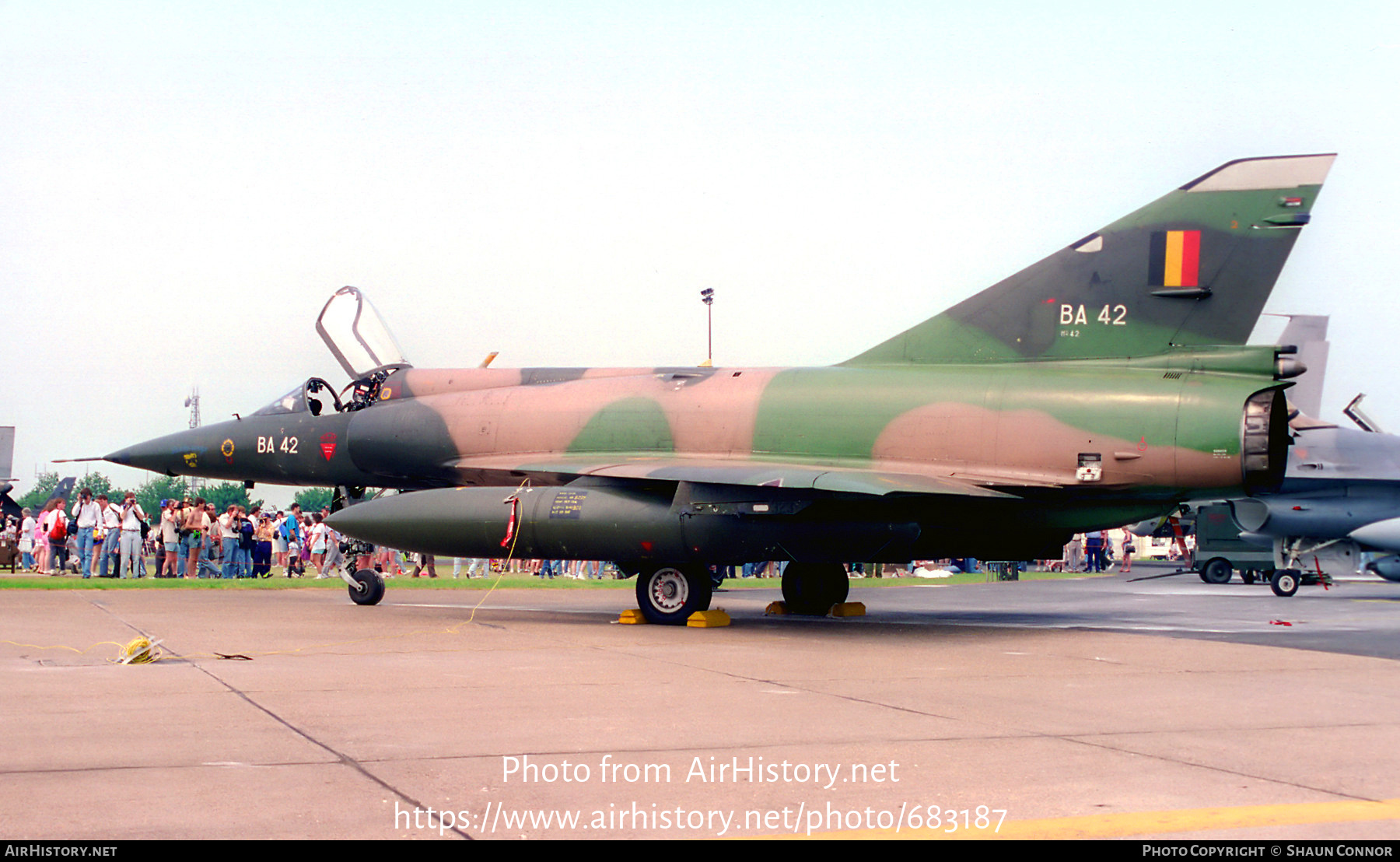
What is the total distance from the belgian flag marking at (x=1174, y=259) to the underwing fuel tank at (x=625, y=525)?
3.78 metres

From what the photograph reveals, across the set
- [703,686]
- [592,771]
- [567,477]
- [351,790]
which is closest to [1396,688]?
[703,686]

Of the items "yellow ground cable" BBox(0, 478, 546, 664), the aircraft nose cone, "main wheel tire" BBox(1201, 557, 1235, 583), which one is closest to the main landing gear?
"yellow ground cable" BBox(0, 478, 546, 664)

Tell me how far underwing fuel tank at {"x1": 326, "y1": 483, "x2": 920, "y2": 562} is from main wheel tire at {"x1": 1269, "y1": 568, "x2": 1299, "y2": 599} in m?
12.2

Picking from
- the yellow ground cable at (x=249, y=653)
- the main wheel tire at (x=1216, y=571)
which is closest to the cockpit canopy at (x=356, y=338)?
the yellow ground cable at (x=249, y=653)

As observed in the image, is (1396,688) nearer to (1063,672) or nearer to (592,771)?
(1063,672)

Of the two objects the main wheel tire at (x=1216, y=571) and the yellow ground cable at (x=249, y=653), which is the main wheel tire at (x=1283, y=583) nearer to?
the main wheel tire at (x=1216, y=571)

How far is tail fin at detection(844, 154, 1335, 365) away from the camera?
12.5 metres

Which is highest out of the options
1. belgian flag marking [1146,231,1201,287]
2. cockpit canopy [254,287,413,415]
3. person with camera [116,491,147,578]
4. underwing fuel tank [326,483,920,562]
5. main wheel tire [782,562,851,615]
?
belgian flag marking [1146,231,1201,287]

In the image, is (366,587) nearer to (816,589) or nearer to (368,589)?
(368,589)

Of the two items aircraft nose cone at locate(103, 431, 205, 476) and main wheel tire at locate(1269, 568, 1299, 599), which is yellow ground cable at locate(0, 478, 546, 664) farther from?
main wheel tire at locate(1269, 568, 1299, 599)

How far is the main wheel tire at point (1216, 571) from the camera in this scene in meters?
27.5

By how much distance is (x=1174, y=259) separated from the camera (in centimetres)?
1282

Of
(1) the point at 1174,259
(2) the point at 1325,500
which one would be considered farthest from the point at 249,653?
(2) the point at 1325,500
